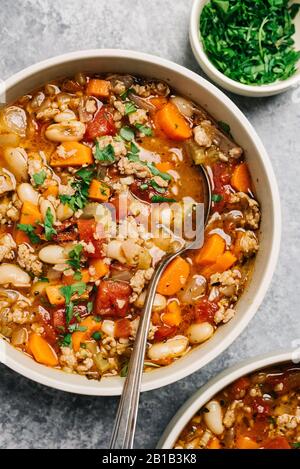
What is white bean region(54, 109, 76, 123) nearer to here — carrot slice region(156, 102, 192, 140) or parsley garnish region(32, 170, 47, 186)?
parsley garnish region(32, 170, 47, 186)

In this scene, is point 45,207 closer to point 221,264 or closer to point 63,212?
point 63,212

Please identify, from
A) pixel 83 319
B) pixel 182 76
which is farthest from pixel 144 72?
pixel 83 319

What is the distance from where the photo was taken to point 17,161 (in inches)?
127

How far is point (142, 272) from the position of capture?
3273mm

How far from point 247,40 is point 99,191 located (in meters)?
1.18

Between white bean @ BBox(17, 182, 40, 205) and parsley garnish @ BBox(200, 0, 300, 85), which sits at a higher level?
parsley garnish @ BBox(200, 0, 300, 85)

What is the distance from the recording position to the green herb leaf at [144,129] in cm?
329

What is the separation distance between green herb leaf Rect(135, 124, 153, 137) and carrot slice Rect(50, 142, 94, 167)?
291mm

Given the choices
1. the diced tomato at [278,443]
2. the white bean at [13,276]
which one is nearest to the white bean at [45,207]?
the white bean at [13,276]

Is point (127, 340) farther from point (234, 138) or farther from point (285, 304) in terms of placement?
point (234, 138)

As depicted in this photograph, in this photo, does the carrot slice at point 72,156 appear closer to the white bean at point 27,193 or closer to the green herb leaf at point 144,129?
the white bean at point 27,193

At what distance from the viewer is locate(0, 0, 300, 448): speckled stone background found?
11.6ft

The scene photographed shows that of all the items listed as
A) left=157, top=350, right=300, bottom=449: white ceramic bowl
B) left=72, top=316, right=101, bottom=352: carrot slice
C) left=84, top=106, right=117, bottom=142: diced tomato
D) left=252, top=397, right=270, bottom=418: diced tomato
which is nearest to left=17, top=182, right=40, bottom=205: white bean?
left=84, top=106, right=117, bottom=142: diced tomato

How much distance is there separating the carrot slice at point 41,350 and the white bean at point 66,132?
3.27ft
